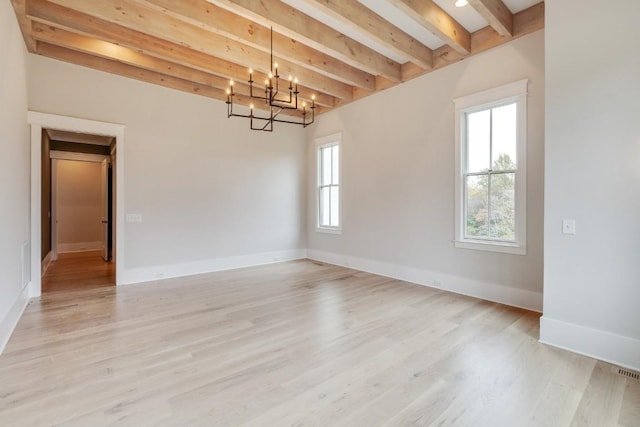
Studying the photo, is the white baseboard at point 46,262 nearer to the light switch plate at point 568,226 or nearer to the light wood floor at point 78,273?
the light wood floor at point 78,273

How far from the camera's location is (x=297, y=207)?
6945 mm

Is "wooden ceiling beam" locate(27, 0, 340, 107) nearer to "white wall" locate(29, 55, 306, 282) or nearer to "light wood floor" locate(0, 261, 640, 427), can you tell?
"white wall" locate(29, 55, 306, 282)

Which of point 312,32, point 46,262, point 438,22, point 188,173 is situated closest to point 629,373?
point 438,22

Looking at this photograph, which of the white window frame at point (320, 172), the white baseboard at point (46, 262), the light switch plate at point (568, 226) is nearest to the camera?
the light switch plate at point (568, 226)

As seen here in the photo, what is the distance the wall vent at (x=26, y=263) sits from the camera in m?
3.61

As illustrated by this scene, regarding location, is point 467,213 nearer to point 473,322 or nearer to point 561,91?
point 473,322

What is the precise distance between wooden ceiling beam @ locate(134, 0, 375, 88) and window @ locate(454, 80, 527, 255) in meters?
1.89

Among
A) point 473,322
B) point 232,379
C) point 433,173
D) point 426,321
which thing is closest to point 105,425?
point 232,379

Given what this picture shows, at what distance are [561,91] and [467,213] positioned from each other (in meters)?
1.87

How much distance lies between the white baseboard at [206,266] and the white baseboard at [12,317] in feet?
4.06

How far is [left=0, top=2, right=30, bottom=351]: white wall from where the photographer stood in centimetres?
275

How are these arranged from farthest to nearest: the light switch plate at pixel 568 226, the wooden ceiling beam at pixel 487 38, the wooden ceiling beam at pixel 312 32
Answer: the wooden ceiling beam at pixel 487 38, the wooden ceiling beam at pixel 312 32, the light switch plate at pixel 568 226

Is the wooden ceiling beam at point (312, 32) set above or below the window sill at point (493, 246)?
above

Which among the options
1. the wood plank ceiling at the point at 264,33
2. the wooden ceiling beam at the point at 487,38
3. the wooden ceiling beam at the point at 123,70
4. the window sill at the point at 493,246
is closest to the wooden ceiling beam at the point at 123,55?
the wood plank ceiling at the point at 264,33
